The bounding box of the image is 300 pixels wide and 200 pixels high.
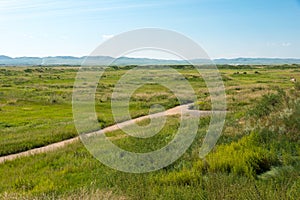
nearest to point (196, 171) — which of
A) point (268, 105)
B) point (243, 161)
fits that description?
point (243, 161)

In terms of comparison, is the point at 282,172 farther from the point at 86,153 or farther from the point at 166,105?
the point at 166,105

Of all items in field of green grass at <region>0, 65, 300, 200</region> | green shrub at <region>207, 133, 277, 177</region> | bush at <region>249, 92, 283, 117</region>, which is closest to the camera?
field of green grass at <region>0, 65, 300, 200</region>

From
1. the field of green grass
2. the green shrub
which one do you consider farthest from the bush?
the green shrub

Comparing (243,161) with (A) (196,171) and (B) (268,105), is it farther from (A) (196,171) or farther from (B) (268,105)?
(B) (268,105)

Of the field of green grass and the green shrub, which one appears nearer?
the field of green grass

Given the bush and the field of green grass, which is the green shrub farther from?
the bush

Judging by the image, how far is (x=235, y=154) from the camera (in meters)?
10.1

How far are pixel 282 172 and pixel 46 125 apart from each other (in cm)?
2653

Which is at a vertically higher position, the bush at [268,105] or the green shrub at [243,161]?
the bush at [268,105]

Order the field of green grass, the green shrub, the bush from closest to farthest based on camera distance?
the field of green grass, the green shrub, the bush

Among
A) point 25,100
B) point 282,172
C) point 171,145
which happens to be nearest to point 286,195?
point 282,172

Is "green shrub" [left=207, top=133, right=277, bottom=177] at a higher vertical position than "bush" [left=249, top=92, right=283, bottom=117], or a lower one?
lower

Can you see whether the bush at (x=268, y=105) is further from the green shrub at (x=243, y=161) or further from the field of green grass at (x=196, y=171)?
the green shrub at (x=243, y=161)

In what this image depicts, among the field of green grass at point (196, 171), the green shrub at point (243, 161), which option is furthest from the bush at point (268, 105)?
the green shrub at point (243, 161)
